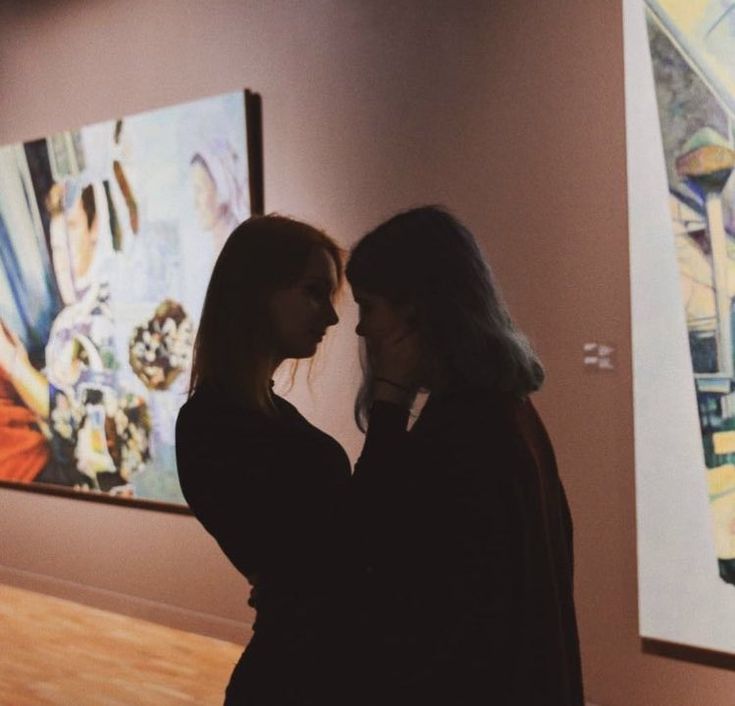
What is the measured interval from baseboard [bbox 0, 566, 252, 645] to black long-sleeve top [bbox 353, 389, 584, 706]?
12.4ft

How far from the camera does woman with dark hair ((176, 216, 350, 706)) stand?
179 centimetres

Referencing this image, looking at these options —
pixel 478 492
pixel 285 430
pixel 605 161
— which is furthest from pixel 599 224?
pixel 478 492

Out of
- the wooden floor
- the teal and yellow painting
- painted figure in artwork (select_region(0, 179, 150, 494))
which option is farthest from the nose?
painted figure in artwork (select_region(0, 179, 150, 494))

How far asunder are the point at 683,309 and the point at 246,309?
2.09m

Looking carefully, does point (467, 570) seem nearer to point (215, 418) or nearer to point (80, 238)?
point (215, 418)

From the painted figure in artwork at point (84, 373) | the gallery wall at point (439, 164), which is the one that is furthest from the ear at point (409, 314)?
the painted figure in artwork at point (84, 373)

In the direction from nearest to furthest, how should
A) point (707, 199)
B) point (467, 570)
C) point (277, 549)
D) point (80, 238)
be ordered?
point (467, 570) < point (277, 549) < point (707, 199) < point (80, 238)

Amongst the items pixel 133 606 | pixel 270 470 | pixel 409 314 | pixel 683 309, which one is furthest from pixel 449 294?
pixel 133 606

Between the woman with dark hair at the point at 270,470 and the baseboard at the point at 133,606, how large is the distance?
3.43 meters

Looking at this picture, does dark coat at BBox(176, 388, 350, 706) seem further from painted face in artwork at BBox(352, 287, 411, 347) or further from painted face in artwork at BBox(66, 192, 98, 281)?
painted face in artwork at BBox(66, 192, 98, 281)

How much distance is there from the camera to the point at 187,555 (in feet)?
18.4

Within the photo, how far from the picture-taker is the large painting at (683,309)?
11.9ft

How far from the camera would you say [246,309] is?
6.62ft

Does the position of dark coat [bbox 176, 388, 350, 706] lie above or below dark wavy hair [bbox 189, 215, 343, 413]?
below
